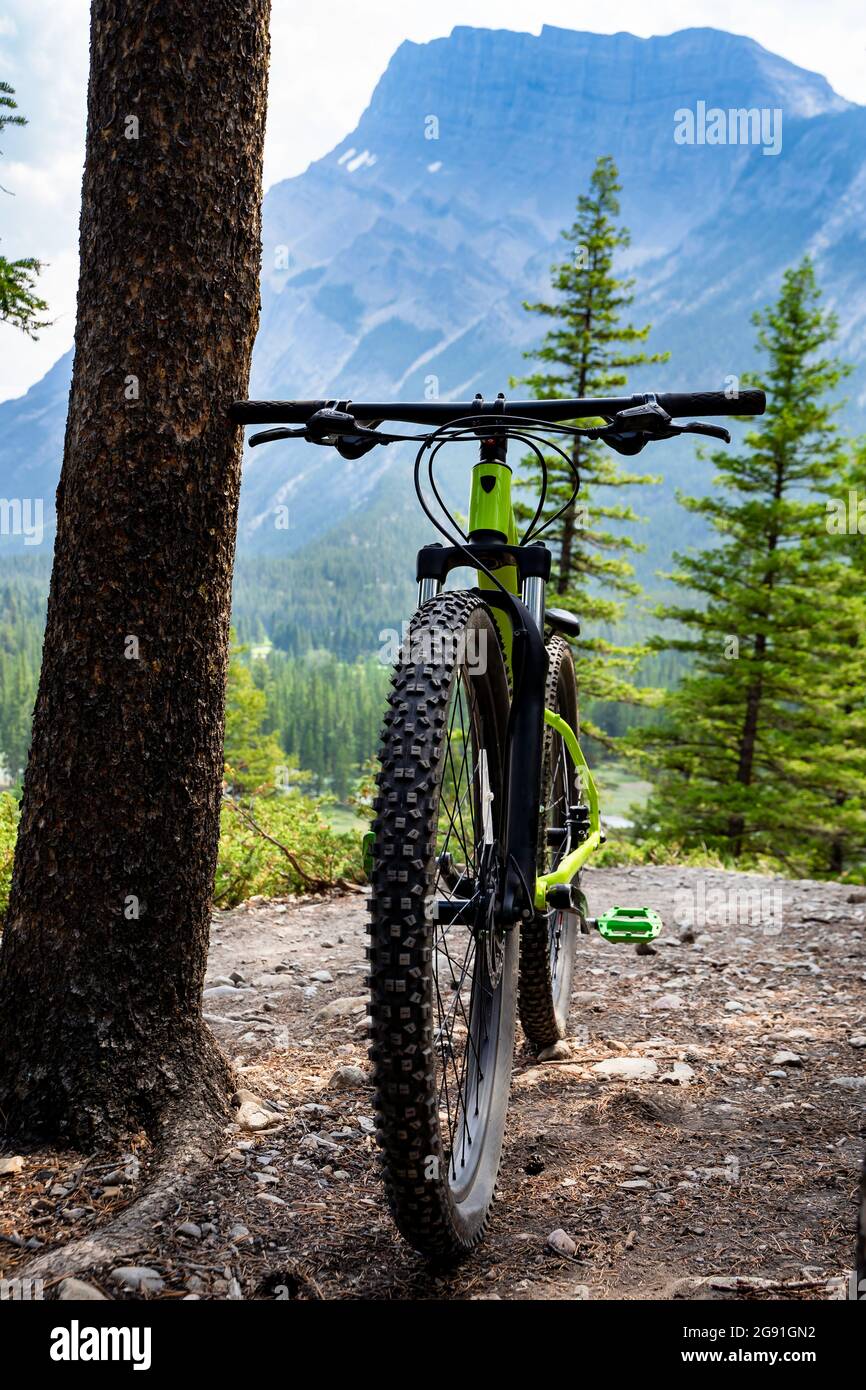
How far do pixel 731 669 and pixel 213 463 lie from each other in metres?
19.2

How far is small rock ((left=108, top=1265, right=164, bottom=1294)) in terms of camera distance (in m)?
2.09

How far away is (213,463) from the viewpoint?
9.34 ft

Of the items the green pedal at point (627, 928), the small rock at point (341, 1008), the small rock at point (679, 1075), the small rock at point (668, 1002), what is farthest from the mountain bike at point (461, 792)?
the small rock at point (668, 1002)

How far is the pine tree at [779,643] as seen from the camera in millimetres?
20016

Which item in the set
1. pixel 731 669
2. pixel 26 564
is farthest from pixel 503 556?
pixel 26 564

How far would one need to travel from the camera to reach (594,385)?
62.4 ft

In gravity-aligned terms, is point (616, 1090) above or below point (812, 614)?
below

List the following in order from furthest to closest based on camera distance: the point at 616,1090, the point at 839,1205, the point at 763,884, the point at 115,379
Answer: the point at 763,884
the point at 616,1090
the point at 115,379
the point at 839,1205

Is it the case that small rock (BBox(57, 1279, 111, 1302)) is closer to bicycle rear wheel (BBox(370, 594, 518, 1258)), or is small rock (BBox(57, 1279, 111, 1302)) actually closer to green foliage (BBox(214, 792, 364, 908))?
bicycle rear wheel (BBox(370, 594, 518, 1258))

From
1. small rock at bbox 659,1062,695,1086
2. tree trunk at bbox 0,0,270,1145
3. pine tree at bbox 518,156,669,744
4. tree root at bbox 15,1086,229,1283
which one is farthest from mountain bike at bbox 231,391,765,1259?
pine tree at bbox 518,156,669,744

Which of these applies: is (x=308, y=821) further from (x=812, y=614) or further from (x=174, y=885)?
(x=812, y=614)

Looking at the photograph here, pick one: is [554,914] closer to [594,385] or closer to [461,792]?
[461,792]

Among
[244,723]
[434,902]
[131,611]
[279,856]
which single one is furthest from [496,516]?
[244,723]

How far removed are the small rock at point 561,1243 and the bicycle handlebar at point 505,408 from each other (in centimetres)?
219
